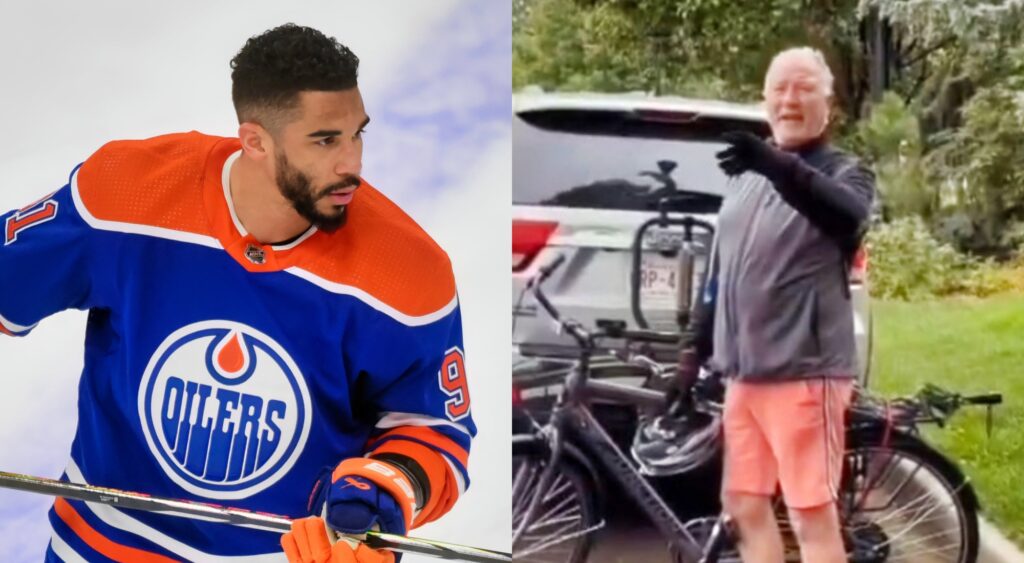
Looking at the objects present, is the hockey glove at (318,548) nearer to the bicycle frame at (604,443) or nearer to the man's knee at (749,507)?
the bicycle frame at (604,443)

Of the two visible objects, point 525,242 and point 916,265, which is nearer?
point 916,265

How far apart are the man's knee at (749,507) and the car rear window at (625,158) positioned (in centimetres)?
60

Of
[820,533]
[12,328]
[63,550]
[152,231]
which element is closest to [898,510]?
[820,533]

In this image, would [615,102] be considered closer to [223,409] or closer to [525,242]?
Result: [525,242]

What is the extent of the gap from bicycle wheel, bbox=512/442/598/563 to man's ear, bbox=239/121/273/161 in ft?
2.69

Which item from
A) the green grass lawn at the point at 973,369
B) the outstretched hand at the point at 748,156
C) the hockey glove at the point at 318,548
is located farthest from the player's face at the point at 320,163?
the green grass lawn at the point at 973,369

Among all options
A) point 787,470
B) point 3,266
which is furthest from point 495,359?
point 3,266

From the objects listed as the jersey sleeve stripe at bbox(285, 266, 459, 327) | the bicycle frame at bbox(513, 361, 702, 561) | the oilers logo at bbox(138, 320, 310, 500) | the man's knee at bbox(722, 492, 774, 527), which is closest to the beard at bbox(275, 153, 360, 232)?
the jersey sleeve stripe at bbox(285, 266, 459, 327)

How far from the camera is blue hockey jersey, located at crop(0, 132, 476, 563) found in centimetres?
210

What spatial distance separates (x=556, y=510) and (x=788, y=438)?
1.67 feet

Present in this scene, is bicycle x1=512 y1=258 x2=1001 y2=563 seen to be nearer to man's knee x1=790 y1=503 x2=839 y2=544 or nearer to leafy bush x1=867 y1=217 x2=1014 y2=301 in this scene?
man's knee x1=790 y1=503 x2=839 y2=544

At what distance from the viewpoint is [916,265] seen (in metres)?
2.05

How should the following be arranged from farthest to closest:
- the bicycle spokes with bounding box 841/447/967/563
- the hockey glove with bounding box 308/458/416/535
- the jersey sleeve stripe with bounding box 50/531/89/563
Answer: the jersey sleeve stripe with bounding box 50/531/89/563 < the bicycle spokes with bounding box 841/447/967/563 < the hockey glove with bounding box 308/458/416/535

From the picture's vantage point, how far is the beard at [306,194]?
212cm
